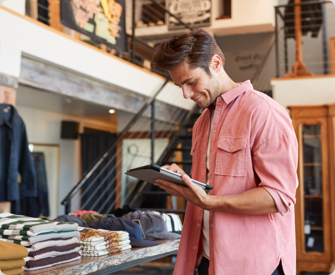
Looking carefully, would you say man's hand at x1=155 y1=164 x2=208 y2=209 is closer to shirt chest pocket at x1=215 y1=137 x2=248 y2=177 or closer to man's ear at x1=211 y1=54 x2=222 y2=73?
shirt chest pocket at x1=215 y1=137 x2=248 y2=177

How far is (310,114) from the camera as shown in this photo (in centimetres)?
493

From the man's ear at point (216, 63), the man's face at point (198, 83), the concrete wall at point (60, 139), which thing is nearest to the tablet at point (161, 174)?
the man's face at point (198, 83)

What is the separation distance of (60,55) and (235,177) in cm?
292

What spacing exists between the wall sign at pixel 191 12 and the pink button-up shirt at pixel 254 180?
6.14 meters

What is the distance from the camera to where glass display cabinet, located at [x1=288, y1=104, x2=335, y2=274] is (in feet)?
15.8

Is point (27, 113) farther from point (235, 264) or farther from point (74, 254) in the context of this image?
point (235, 264)

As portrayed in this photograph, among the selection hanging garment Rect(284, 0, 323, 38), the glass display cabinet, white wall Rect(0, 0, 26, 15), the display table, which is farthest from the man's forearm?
hanging garment Rect(284, 0, 323, 38)

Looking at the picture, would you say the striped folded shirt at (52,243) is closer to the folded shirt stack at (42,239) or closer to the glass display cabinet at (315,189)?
the folded shirt stack at (42,239)

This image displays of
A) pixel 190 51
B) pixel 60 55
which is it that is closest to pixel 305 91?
pixel 60 55

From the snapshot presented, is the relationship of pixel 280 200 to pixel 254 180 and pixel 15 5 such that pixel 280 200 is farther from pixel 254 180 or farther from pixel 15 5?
pixel 15 5

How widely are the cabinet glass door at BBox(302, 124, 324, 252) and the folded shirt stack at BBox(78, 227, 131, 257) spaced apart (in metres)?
3.68

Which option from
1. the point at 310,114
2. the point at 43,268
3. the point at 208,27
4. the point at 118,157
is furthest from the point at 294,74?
the point at 43,268

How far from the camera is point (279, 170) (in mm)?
1107

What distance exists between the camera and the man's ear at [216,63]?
131cm
